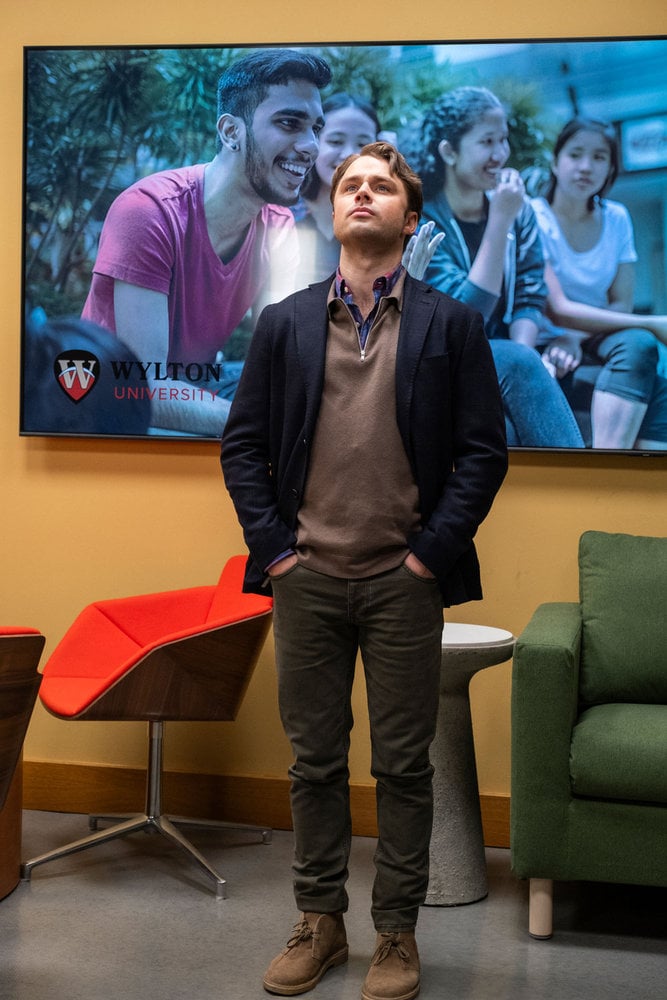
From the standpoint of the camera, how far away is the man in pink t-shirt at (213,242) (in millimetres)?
3721

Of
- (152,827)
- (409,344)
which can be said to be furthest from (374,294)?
(152,827)

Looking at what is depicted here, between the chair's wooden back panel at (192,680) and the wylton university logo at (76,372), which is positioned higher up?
the wylton university logo at (76,372)

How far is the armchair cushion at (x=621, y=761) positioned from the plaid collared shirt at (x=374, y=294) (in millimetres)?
1126

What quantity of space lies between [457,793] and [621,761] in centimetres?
56

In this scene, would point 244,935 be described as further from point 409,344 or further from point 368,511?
point 409,344

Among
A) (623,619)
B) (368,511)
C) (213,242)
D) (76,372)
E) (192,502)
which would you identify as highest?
(213,242)

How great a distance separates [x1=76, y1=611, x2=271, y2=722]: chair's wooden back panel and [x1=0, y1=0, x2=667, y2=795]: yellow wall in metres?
0.54

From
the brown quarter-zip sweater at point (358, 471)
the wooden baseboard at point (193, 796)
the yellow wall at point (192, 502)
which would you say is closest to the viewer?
the brown quarter-zip sweater at point (358, 471)

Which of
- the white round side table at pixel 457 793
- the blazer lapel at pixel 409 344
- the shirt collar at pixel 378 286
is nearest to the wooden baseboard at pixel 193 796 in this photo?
the white round side table at pixel 457 793

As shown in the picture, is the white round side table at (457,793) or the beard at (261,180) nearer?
the white round side table at (457,793)

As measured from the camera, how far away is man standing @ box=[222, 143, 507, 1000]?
2502 mm

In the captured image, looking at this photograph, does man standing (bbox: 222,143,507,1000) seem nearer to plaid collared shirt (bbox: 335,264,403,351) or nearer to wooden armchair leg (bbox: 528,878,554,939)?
plaid collared shirt (bbox: 335,264,403,351)

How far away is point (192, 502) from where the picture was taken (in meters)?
3.90

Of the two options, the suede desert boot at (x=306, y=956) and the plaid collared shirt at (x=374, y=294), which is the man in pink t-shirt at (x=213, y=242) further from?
the suede desert boot at (x=306, y=956)
